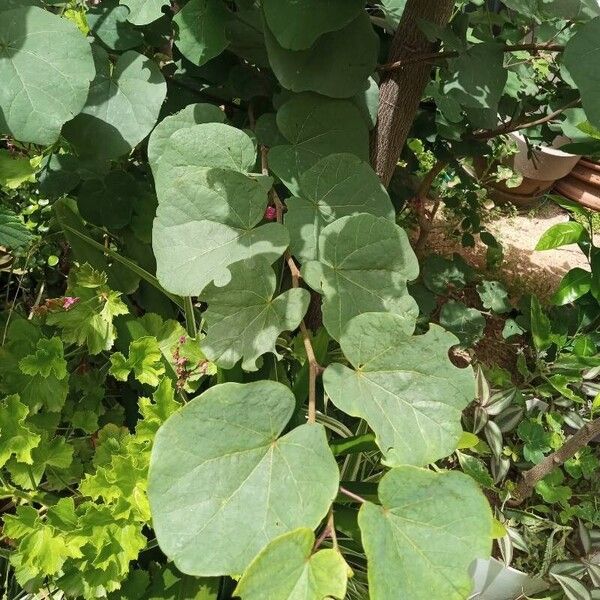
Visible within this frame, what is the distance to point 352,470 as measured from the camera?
3.60ft

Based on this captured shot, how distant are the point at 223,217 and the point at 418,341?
230mm

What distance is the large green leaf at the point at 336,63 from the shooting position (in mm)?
708

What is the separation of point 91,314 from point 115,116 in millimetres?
388

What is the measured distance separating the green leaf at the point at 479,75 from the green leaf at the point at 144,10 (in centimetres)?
38

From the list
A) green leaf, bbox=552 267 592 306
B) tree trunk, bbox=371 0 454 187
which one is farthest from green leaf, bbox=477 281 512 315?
tree trunk, bbox=371 0 454 187

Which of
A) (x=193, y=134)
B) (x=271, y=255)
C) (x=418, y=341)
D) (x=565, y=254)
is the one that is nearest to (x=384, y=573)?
(x=418, y=341)

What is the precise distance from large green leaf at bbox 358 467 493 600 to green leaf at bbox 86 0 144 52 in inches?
25.9

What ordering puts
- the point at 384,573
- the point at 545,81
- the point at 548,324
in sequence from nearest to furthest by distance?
the point at 384,573 → the point at 545,81 → the point at 548,324

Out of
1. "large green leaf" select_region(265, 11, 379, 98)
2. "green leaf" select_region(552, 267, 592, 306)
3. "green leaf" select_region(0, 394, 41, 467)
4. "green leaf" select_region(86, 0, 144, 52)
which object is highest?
"large green leaf" select_region(265, 11, 379, 98)

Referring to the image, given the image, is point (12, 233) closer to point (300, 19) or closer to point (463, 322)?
point (300, 19)

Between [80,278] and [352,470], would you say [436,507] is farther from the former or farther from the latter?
[80,278]

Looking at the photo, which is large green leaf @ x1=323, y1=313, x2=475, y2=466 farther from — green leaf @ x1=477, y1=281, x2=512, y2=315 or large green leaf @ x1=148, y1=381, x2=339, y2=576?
green leaf @ x1=477, y1=281, x2=512, y2=315

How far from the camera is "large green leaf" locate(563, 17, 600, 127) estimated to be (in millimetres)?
509

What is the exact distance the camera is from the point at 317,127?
75cm
